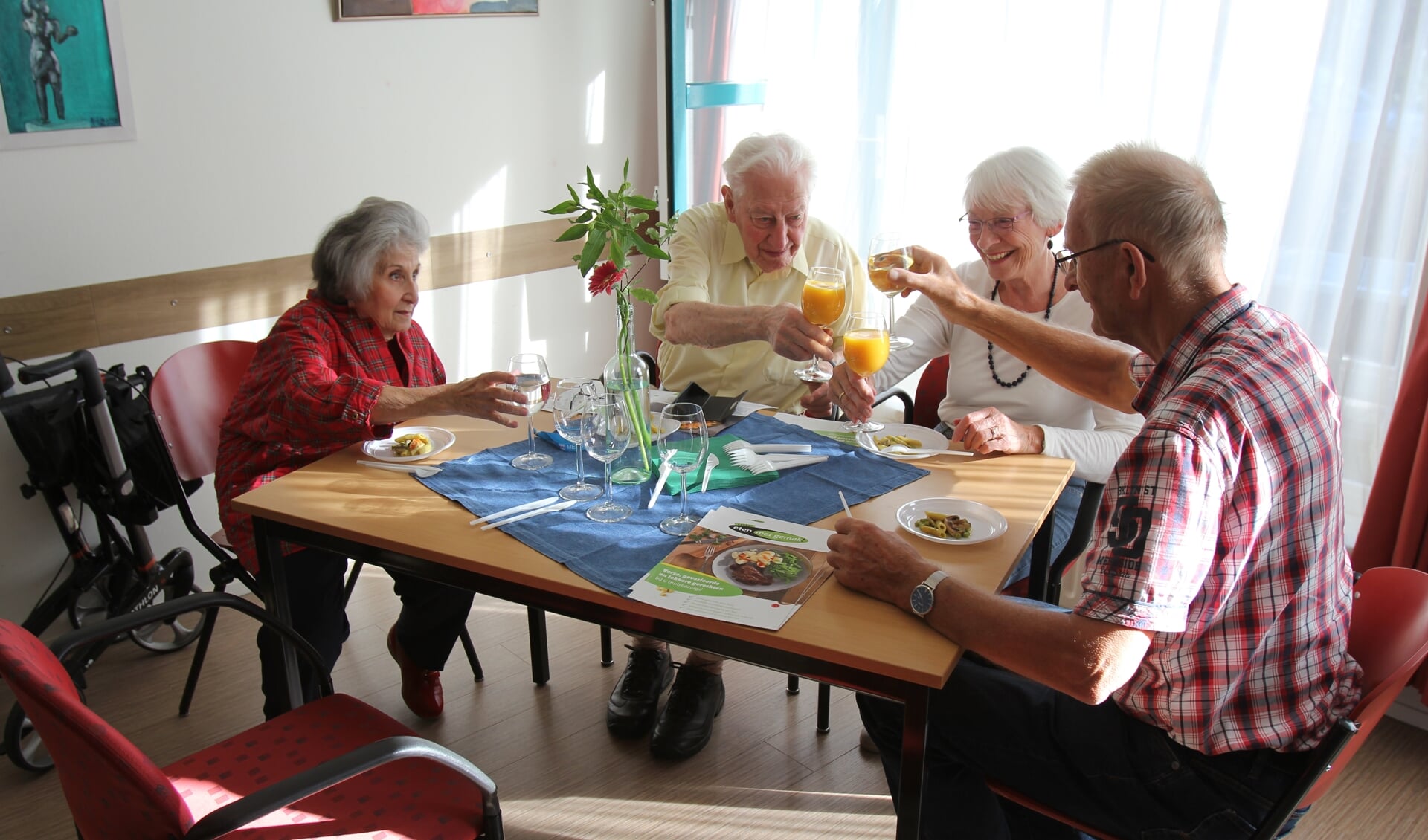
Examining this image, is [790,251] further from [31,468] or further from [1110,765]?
[31,468]

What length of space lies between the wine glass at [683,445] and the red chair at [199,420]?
1133 mm

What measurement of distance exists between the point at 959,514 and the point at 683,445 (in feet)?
1.81

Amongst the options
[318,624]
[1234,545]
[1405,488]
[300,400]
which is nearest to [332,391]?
[300,400]

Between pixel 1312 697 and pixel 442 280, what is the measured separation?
10.8 feet

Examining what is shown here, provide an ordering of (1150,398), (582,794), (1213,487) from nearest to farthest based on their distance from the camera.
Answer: (1213,487)
(1150,398)
(582,794)

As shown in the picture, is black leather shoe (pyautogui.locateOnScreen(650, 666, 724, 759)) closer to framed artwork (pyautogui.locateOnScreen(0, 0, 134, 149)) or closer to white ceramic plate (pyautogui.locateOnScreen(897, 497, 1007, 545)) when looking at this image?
white ceramic plate (pyautogui.locateOnScreen(897, 497, 1007, 545))

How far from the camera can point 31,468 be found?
8.79 feet

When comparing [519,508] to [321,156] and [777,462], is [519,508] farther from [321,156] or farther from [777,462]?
[321,156]

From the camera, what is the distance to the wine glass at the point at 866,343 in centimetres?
205

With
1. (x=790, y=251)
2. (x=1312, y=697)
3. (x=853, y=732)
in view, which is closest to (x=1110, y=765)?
(x=1312, y=697)

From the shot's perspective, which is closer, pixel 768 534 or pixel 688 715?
pixel 768 534

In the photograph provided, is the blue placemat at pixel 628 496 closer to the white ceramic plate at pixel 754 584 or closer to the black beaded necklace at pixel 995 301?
the white ceramic plate at pixel 754 584

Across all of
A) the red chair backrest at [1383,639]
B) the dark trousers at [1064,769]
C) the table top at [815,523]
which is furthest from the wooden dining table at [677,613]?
the red chair backrest at [1383,639]

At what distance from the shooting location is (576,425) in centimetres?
191
